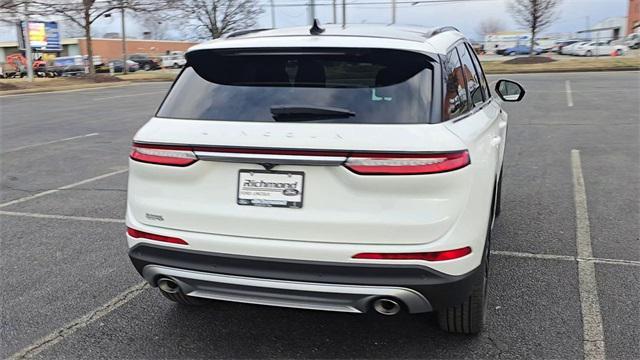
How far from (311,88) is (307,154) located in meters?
0.44

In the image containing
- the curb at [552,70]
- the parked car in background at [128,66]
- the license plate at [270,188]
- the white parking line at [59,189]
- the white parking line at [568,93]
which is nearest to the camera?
the license plate at [270,188]

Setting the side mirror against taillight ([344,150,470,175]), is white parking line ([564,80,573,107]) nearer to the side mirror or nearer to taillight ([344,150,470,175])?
the side mirror

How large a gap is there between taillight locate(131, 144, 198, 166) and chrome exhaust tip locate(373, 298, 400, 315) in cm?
112

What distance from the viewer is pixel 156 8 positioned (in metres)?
34.2

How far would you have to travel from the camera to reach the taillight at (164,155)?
2908 millimetres

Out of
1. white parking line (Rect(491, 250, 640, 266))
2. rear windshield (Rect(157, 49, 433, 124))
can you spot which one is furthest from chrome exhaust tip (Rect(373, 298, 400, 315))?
white parking line (Rect(491, 250, 640, 266))

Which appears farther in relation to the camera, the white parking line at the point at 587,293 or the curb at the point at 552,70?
the curb at the point at 552,70

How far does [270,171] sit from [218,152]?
0.90 feet

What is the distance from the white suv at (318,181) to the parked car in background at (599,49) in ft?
179

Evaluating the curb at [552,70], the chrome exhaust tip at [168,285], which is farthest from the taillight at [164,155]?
the curb at [552,70]

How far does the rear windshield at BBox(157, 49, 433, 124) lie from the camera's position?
2.84 meters

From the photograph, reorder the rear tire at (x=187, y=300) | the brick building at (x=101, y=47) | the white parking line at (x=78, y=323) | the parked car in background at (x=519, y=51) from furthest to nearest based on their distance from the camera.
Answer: the brick building at (x=101, y=47)
the parked car in background at (x=519, y=51)
the rear tire at (x=187, y=300)
the white parking line at (x=78, y=323)

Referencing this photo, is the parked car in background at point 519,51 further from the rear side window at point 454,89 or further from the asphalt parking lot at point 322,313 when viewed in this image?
the rear side window at point 454,89

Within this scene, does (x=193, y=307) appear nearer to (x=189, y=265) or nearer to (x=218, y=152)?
(x=189, y=265)
